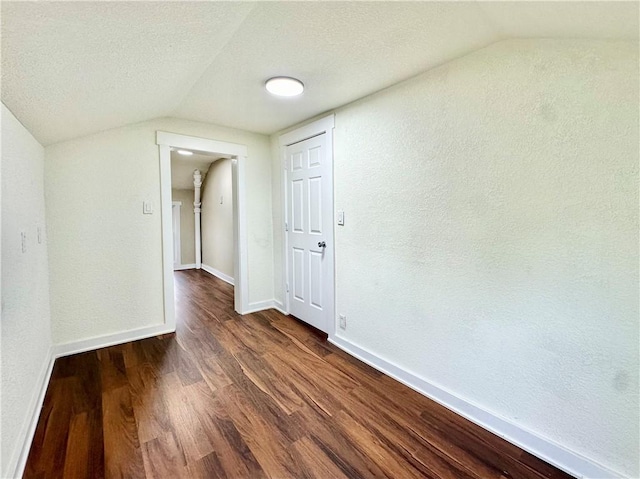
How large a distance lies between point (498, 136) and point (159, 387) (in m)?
2.56

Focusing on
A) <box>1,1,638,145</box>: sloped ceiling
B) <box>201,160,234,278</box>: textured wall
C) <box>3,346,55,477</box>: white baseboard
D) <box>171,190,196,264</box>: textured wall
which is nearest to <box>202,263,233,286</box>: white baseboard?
<box>201,160,234,278</box>: textured wall

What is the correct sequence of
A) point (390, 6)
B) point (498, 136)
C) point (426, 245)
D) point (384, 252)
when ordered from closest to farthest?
point (390, 6) < point (498, 136) < point (426, 245) < point (384, 252)

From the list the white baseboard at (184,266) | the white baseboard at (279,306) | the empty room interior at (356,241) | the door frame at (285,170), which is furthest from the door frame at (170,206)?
the white baseboard at (184,266)

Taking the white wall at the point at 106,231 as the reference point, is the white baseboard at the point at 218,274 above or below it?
below

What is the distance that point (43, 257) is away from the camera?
2.15 metres

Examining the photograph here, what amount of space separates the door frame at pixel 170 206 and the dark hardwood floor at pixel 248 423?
0.64m

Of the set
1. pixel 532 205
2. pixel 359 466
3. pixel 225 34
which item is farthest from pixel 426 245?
pixel 225 34

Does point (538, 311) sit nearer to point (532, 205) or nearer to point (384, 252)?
point (532, 205)

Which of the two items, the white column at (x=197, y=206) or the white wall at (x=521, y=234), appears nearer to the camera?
the white wall at (x=521, y=234)

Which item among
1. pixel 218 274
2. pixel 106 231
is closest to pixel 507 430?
pixel 106 231

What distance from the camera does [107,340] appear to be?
2541 mm

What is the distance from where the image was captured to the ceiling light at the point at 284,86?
1884 millimetres

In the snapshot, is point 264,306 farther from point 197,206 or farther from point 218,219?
point 197,206

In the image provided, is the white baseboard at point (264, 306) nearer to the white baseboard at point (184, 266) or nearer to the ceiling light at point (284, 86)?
the ceiling light at point (284, 86)
